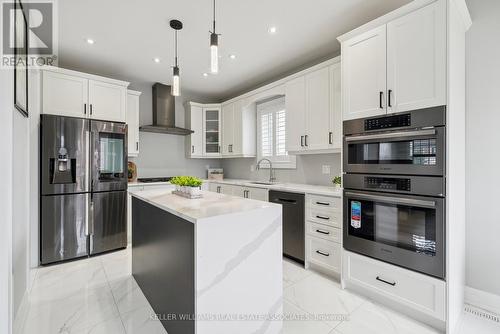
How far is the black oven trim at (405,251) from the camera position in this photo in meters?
1.74

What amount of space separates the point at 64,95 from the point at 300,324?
376cm

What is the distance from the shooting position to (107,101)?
Result: 345cm

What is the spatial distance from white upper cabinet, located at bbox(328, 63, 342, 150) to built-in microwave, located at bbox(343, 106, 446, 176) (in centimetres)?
47

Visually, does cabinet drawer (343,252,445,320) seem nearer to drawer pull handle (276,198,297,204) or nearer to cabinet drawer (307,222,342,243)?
cabinet drawer (307,222,342,243)

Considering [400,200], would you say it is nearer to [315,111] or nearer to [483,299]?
[483,299]

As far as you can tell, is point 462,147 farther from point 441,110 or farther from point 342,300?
point 342,300

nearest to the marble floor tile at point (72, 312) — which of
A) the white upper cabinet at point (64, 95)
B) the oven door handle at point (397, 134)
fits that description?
the white upper cabinet at point (64, 95)

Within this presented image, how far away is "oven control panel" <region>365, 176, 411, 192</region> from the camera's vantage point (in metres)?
1.92

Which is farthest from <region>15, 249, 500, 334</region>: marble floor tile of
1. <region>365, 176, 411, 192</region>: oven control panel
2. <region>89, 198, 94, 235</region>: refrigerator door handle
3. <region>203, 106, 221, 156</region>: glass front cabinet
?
<region>203, 106, 221, 156</region>: glass front cabinet

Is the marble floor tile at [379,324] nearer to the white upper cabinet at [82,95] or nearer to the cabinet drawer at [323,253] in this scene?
the cabinet drawer at [323,253]

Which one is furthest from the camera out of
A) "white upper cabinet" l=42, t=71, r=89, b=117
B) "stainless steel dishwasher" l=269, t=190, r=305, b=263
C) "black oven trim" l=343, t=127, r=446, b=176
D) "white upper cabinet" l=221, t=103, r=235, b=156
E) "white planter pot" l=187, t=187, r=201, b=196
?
"white upper cabinet" l=221, t=103, r=235, b=156

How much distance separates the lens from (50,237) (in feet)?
9.52

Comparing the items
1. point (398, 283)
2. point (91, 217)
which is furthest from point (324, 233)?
point (91, 217)

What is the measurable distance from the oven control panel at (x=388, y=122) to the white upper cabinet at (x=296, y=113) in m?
1.09
